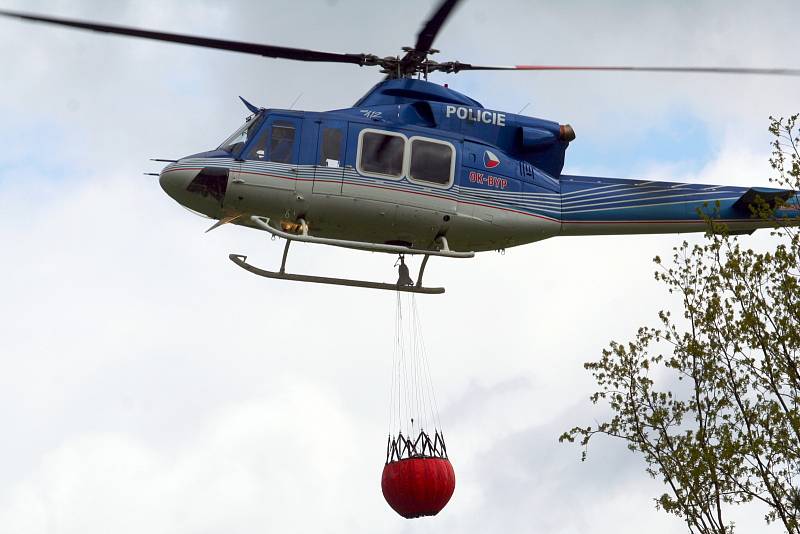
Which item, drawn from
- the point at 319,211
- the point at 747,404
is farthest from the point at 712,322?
the point at 319,211

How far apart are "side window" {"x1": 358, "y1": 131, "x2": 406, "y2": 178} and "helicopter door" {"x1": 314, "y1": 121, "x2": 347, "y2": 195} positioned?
1.24 ft

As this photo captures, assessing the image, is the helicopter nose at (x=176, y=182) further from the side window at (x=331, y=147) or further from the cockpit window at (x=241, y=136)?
the side window at (x=331, y=147)

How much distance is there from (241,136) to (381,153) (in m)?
2.70

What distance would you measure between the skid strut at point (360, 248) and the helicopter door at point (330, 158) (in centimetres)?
83

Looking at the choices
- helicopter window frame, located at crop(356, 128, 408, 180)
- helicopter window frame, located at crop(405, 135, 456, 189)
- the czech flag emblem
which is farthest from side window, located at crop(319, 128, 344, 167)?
the czech flag emblem

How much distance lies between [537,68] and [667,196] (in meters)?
4.35

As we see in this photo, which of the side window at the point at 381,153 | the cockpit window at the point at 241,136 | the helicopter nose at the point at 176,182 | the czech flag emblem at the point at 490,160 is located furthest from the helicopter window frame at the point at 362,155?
the helicopter nose at the point at 176,182

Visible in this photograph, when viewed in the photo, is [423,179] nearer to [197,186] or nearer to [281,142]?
[281,142]

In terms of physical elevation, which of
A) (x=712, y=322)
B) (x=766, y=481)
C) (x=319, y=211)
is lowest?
(x=766, y=481)

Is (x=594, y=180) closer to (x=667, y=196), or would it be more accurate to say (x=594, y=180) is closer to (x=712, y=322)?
(x=667, y=196)

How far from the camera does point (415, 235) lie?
24.6 m

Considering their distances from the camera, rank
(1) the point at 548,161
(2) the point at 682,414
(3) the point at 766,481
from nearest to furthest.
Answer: (3) the point at 766,481
(2) the point at 682,414
(1) the point at 548,161

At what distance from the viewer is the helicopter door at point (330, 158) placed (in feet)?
77.6

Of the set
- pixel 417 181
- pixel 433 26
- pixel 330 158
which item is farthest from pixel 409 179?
pixel 433 26
